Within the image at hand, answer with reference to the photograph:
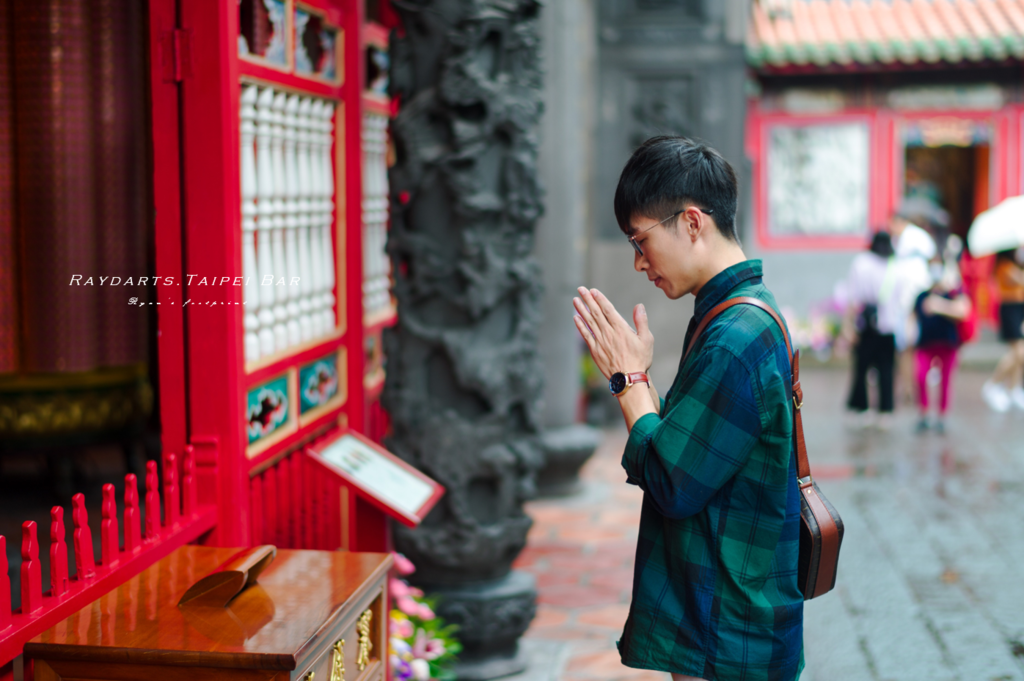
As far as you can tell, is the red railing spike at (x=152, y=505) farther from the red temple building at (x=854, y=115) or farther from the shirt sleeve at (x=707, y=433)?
the red temple building at (x=854, y=115)

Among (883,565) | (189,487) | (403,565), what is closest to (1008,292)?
(883,565)

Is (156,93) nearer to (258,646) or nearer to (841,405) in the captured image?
(258,646)

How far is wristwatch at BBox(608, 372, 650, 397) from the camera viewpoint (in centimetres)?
219

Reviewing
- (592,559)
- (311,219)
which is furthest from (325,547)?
(592,559)

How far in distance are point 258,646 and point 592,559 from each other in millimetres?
3970

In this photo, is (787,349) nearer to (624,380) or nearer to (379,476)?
(624,380)

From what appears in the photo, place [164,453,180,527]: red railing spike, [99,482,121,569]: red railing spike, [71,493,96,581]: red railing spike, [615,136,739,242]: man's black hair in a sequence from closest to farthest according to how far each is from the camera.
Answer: [615,136,739,242]: man's black hair < [71,493,96,581]: red railing spike < [99,482,121,569]: red railing spike < [164,453,180,527]: red railing spike

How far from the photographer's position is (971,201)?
58.3 feet

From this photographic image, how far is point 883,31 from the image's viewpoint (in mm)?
14172

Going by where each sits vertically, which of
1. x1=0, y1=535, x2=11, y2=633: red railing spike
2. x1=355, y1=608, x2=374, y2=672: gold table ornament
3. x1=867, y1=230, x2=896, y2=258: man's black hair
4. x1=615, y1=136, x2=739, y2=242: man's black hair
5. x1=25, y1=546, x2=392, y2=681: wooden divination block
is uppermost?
x1=615, y1=136, x2=739, y2=242: man's black hair

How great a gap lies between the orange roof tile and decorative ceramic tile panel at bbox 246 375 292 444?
11.7 meters

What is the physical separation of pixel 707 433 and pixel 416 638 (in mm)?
2108

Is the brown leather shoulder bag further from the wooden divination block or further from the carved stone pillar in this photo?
the carved stone pillar

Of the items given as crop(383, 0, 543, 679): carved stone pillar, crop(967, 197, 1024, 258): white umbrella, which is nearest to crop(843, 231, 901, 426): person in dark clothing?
crop(967, 197, 1024, 258): white umbrella
